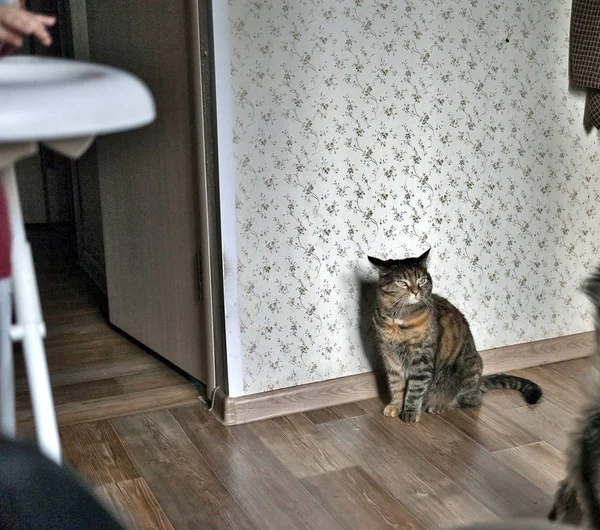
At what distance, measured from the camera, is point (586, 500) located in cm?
128

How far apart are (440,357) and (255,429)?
62cm

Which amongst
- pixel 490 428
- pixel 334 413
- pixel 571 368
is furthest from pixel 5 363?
pixel 571 368

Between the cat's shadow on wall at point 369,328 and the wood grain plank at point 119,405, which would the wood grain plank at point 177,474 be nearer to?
the wood grain plank at point 119,405

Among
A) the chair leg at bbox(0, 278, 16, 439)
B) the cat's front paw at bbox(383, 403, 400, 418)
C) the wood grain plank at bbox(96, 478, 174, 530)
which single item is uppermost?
the chair leg at bbox(0, 278, 16, 439)

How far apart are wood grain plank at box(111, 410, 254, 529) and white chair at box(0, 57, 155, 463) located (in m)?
0.89

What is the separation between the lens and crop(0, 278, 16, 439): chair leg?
116 centimetres

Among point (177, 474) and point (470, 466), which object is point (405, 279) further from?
point (177, 474)

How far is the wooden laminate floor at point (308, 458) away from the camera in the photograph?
190 cm

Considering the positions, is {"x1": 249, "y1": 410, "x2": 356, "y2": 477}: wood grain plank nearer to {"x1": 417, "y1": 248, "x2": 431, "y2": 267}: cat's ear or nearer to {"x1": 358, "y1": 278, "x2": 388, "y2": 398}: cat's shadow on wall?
{"x1": 358, "y1": 278, "x2": 388, "y2": 398}: cat's shadow on wall

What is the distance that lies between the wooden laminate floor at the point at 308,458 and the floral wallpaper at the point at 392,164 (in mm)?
253

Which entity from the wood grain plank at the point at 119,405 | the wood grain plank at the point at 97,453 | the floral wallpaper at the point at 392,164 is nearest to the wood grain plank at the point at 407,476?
the floral wallpaper at the point at 392,164

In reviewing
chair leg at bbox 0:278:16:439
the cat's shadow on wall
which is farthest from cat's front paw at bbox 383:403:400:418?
chair leg at bbox 0:278:16:439

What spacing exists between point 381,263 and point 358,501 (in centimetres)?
72

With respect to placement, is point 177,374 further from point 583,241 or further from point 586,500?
point 586,500
